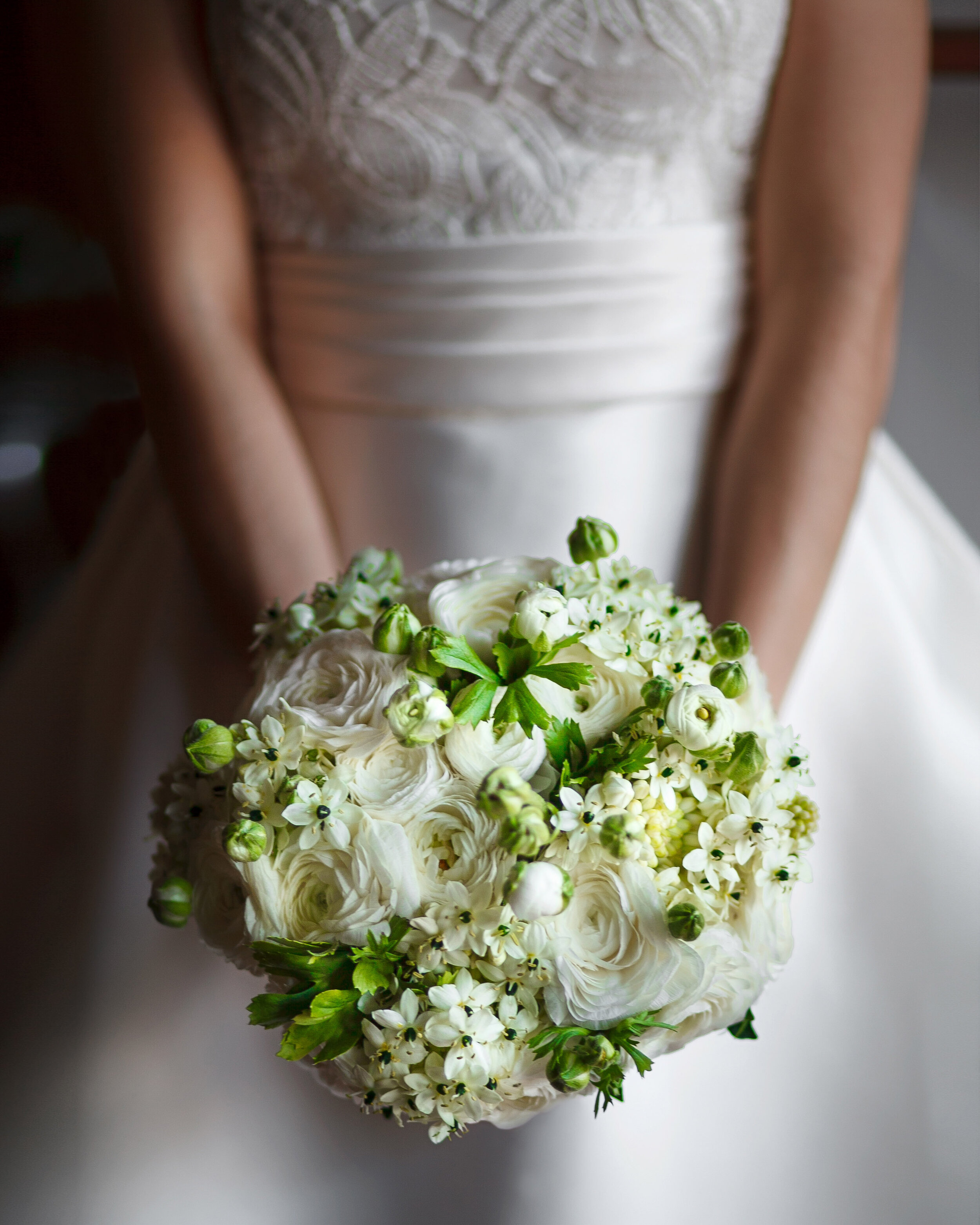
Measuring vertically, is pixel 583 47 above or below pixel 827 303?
above

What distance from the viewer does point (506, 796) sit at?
1.51 feet

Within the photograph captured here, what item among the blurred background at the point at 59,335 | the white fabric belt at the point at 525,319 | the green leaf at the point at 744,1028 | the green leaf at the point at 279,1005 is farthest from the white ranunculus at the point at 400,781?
the blurred background at the point at 59,335

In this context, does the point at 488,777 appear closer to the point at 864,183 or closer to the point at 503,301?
the point at 503,301

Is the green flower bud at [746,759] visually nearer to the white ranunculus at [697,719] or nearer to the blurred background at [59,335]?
the white ranunculus at [697,719]

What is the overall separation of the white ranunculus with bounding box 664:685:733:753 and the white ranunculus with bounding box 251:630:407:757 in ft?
0.49

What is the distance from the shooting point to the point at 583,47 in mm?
884

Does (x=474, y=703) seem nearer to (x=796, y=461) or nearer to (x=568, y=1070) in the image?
(x=568, y=1070)

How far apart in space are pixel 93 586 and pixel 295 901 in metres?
0.70

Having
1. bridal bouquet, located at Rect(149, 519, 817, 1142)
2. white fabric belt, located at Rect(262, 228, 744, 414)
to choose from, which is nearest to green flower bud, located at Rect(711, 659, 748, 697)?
bridal bouquet, located at Rect(149, 519, 817, 1142)

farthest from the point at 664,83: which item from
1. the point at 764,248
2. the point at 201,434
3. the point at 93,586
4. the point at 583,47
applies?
the point at 93,586

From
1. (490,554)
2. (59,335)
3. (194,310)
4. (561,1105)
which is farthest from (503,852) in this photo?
(59,335)

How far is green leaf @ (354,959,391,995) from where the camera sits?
489 millimetres

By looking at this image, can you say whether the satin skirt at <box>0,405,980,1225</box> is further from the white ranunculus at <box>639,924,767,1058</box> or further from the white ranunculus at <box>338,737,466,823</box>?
the white ranunculus at <box>338,737,466,823</box>

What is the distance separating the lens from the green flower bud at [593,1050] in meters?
0.49
